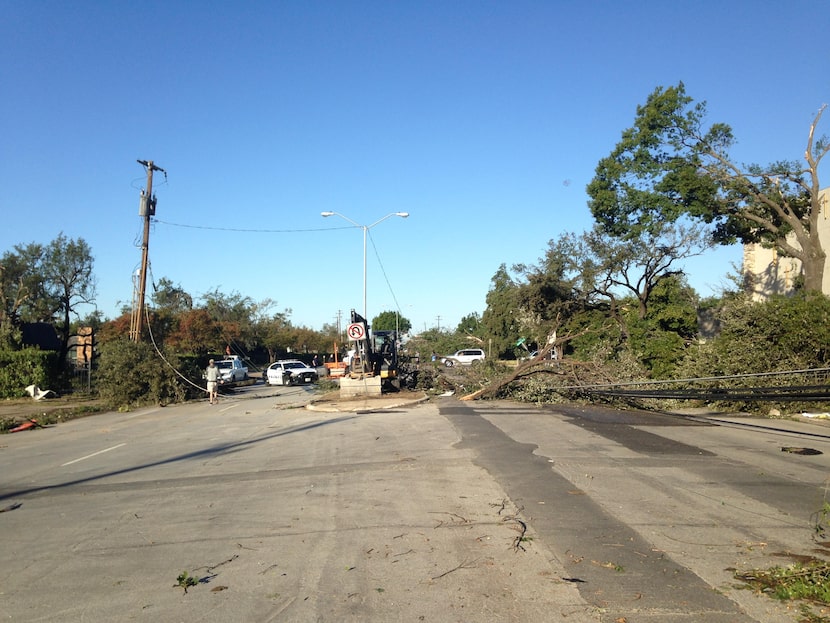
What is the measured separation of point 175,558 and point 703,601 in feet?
16.0

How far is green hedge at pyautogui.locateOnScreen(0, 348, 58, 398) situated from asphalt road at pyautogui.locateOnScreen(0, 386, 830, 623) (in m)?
20.2

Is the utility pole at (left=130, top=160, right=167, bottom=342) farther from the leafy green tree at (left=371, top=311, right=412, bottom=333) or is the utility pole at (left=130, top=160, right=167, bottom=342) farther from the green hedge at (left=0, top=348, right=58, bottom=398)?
the leafy green tree at (left=371, top=311, right=412, bottom=333)

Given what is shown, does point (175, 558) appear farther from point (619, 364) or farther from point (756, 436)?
point (619, 364)

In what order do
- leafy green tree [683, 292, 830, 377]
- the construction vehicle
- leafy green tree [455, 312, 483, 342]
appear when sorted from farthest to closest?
leafy green tree [455, 312, 483, 342]
the construction vehicle
leafy green tree [683, 292, 830, 377]

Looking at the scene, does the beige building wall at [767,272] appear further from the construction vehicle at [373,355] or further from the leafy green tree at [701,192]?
the construction vehicle at [373,355]

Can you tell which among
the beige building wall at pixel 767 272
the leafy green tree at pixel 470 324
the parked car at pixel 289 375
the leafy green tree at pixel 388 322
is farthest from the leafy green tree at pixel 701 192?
the leafy green tree at pixel 388 322

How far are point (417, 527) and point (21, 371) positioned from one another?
30.6 metres

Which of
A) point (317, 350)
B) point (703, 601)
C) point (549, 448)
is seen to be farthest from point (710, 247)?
point (317, 350)

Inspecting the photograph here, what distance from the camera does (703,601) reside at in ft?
16.9

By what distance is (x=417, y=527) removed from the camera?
7453mm

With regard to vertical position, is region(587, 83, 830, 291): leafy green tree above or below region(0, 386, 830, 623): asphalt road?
above

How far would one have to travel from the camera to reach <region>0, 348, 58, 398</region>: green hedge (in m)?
31.3

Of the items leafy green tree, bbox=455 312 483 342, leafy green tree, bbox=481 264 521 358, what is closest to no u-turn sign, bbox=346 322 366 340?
leafy green tree, bbox=481 264 521 358

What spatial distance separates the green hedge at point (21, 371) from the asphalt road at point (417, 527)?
2024cm
